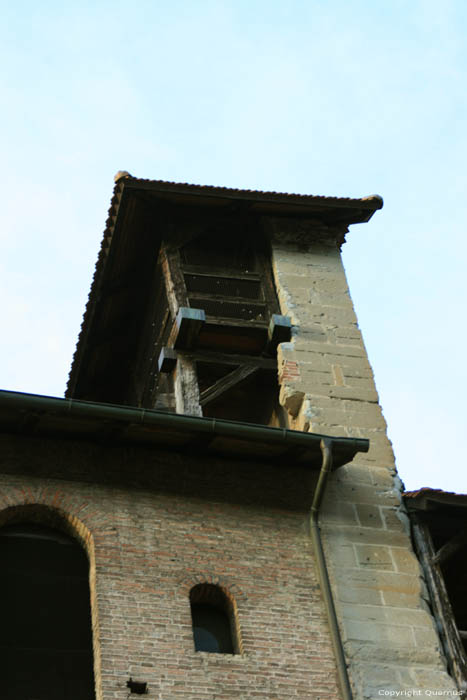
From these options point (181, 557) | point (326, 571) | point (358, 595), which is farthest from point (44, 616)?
point (358, 595)

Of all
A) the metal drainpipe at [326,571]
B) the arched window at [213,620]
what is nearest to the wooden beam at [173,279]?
the metal drainpipe at [326,571]

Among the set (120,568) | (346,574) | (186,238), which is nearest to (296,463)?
(346,574)

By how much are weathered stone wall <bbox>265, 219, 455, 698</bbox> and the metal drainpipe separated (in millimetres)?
145

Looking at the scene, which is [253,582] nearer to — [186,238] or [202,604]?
[202,604]

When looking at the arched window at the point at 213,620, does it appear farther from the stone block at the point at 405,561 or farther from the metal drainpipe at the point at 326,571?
the stone block at the point at 405,561

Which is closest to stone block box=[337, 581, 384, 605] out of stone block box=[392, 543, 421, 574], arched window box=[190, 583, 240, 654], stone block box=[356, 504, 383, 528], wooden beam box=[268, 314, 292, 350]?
stone block box=[392, 543, 421, 574]

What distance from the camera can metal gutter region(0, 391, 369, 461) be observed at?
10898 millimetres

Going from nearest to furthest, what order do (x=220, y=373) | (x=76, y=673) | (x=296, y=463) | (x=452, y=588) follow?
(x=76, y=673) < (x=296, y=463) < (x=452, y=588) < (x=220, y=373)

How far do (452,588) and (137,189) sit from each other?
6410 mm

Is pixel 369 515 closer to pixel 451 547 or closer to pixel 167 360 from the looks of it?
pixel 451 547

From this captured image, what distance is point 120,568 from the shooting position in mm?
10414

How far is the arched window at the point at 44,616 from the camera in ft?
31.6

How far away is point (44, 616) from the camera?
33.2 ft

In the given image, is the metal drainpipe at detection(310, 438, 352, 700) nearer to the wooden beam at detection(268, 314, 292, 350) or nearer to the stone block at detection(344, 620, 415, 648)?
the stone block at detection(344, 620, 415, 648)
